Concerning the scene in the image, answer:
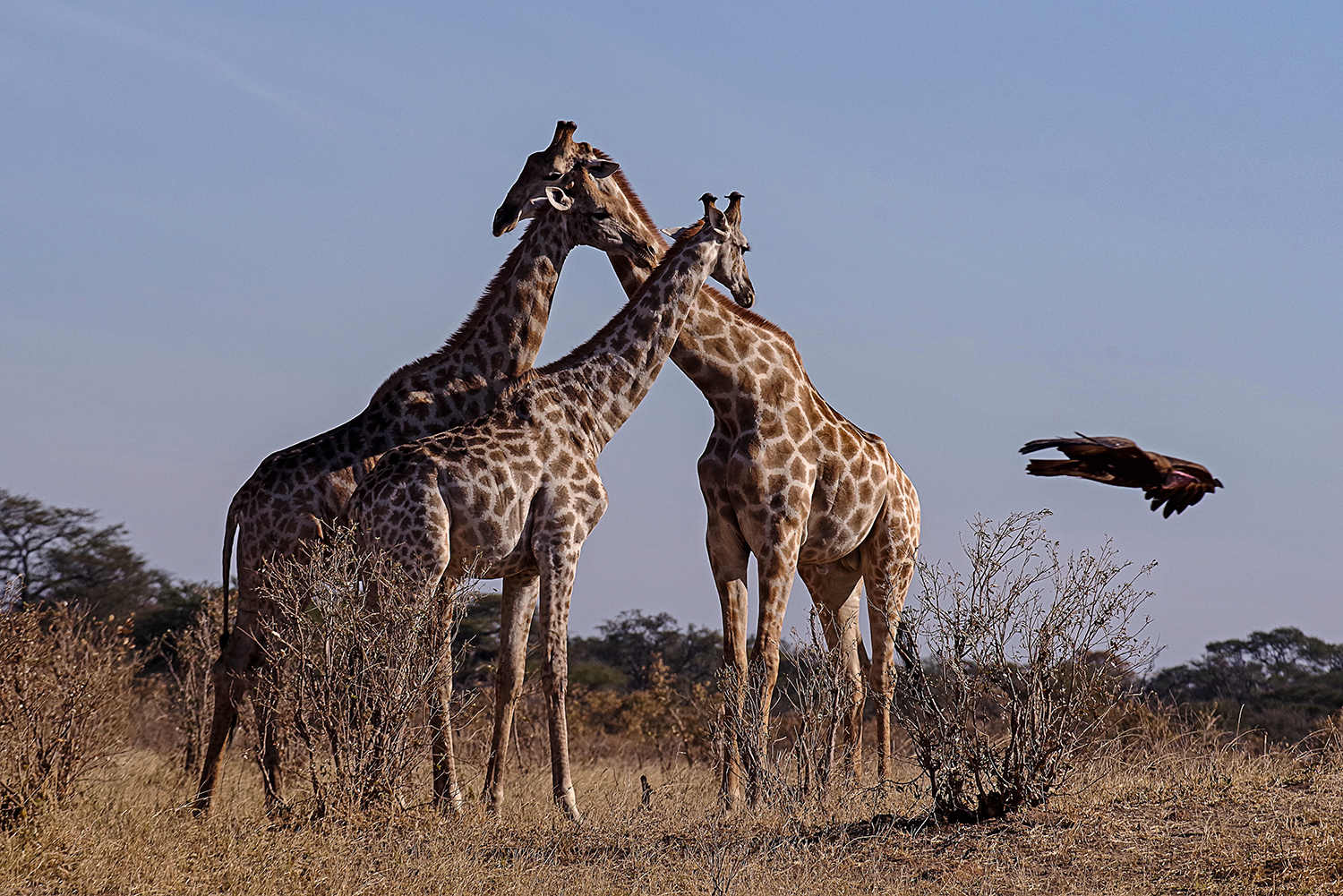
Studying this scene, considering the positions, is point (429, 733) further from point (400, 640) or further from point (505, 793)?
point (505, 793)

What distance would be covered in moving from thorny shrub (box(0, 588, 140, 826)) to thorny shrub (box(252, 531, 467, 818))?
167cm

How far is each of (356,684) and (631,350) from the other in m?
3.17

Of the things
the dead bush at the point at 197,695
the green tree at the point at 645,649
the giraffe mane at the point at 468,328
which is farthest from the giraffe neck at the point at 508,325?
the green tree at the point at 645,649

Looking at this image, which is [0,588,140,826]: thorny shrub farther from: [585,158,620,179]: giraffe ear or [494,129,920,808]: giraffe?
[585,158,620,179]: giraffe ear

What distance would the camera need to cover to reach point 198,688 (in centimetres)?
1184

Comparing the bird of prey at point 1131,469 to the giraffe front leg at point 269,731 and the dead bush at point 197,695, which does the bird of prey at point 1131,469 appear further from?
the dead bush at point 197,695

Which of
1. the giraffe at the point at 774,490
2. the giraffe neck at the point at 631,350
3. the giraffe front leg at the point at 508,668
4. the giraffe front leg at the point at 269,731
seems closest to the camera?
the giraffe front leg at the point at 269,731

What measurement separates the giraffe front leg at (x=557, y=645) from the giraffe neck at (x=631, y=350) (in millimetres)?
991

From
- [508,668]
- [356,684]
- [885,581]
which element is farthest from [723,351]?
[356,684]

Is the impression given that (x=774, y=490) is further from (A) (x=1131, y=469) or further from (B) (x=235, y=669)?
(B) (x=235, y=669)

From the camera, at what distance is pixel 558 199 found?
9578 millimetres

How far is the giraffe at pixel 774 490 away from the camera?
9156 millimetres

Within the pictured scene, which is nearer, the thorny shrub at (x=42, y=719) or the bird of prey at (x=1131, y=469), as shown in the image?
the bird of prey at (x=1131, y=469)

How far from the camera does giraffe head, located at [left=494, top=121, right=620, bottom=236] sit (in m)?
10.0
